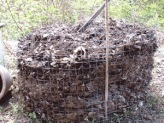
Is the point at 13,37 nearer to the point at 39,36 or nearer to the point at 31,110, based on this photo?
the point at 39,36

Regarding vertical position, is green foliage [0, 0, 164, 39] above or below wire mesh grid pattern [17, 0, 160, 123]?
above

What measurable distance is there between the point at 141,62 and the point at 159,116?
0.62 meters

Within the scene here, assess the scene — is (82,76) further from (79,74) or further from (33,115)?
(33,115)

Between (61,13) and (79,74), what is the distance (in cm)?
227

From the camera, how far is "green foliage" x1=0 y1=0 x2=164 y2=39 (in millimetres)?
4738

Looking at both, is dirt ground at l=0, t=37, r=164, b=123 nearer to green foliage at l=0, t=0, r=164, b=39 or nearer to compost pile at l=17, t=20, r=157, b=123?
compost pile at l=17, t=20, r=157, b=123

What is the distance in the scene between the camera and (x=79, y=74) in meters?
2.75

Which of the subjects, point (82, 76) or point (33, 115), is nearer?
point (82, 76)

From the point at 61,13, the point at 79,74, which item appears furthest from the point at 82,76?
the point at 61,13

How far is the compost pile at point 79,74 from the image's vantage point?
277cm

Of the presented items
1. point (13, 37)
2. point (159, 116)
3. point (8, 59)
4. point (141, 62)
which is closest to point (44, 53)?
point (141, 62)

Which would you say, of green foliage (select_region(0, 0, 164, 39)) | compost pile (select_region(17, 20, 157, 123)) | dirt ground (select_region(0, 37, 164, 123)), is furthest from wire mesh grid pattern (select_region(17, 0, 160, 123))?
green foliage (select_region(0, 0, 164, 39))

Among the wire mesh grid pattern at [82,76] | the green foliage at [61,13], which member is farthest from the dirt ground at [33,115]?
the green foliage at [61,13]

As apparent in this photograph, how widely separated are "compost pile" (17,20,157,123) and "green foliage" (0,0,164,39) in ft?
5.26
